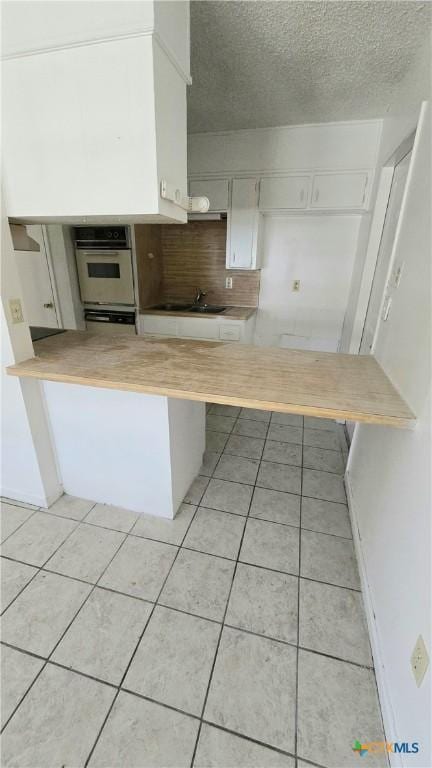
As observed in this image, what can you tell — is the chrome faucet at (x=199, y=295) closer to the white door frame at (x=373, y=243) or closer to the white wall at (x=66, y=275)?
the white wall at (x=66, y=275)

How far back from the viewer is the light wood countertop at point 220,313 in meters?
3.14

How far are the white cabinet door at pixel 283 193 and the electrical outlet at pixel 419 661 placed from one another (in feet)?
10.1

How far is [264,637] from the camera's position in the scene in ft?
4.38

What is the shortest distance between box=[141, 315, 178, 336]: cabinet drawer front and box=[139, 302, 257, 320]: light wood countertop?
42mm

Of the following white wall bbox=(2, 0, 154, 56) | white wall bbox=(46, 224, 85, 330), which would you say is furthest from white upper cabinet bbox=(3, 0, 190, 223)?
white wall bbox=(46, 224, 85, 330)

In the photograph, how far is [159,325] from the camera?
3.36 metres

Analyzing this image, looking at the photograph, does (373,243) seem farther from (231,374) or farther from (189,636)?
(189,636)

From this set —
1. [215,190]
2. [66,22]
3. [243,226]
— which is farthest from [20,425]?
[215,190]

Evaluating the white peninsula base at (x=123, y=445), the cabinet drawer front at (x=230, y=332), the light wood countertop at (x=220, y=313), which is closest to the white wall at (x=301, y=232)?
the light wood countertop at (x=220, y=313)

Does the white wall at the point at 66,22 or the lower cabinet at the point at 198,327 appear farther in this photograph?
the lower cabinet at the point at 198,327

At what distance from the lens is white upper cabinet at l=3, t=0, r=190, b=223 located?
1105mm

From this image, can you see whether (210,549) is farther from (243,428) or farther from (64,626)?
(243,428)

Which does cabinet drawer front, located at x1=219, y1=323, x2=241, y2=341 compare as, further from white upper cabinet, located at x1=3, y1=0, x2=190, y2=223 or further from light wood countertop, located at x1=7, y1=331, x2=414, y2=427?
white upper cabinet, located at x1=3, y1=0, x2=190, y2=223

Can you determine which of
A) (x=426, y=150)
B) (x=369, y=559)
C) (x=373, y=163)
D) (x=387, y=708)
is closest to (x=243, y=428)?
(x=369, y=559)
